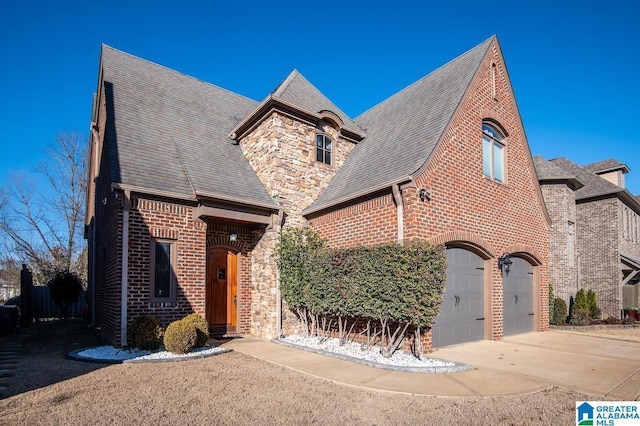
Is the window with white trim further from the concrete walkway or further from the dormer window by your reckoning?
the dormer window

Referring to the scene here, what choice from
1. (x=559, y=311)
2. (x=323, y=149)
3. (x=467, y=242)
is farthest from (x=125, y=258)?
(x=559, y=311)

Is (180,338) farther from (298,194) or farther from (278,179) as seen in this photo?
(298,194)

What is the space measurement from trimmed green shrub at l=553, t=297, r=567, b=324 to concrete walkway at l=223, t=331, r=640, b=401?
5.71 metres

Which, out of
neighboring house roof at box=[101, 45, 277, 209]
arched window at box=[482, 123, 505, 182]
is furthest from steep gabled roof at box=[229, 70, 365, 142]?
arched window at box=[482, 123, 505, 182]

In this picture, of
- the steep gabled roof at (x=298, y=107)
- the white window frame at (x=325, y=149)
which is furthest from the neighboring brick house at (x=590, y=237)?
the white window frame at (x=325, y=149)

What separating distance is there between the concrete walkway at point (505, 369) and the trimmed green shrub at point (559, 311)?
18.7 ft

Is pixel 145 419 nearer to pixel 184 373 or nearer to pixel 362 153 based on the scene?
pixel 184 373

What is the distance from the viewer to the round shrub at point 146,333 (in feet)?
27.1

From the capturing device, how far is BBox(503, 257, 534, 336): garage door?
1177cm

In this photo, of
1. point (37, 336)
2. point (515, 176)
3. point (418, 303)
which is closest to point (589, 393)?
point (418, 303)

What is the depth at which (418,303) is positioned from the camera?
7438 millimetres

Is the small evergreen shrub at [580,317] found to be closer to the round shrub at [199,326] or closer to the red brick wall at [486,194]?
the red brick wall at [486,194]

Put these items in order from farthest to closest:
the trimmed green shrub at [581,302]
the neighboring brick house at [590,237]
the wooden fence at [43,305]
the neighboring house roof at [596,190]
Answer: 1. the neighboring house roof at [596,190]
2. the neighboring brick house at [590,237]
3. the wooden fence at [43,305]
4. the trimmed green shrub at [581,302]

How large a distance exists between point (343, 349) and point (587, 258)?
17324 mm
